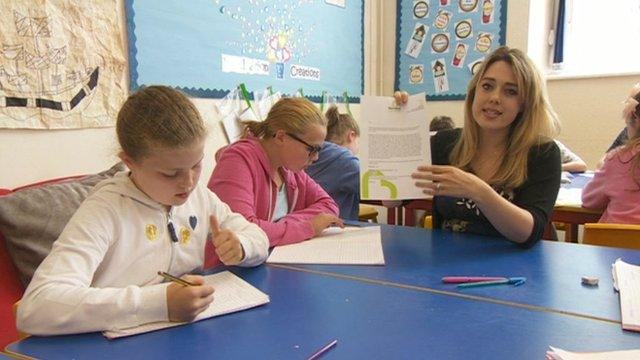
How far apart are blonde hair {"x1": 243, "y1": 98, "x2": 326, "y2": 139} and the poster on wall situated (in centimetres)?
84

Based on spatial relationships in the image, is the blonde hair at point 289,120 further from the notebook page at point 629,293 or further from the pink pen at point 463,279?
the notebook page at point 629,293

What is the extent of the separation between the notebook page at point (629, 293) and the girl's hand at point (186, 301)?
2.53ft

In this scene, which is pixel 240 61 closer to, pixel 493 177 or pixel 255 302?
pixel 493 177

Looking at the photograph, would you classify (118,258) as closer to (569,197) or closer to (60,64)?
(60,64)

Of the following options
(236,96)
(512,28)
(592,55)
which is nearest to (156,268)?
(236,96)

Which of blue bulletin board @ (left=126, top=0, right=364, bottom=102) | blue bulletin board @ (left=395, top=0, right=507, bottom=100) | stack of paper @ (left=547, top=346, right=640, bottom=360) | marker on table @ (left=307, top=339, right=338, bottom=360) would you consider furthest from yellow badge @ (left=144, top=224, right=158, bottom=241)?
blue bulletin board @ (left=395, top=0, right=507, bottom=100)

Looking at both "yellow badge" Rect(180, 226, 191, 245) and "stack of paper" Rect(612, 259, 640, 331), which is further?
"yellow badge" Rect(180, 226, 191, 245)

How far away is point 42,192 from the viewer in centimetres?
182

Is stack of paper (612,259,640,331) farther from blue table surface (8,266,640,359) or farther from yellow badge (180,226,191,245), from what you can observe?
yellow badge (180,226,191,245)

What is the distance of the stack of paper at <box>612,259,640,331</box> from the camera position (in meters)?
0.96

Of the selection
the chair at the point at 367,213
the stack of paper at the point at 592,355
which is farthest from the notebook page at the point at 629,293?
the chair at the point at 367,213

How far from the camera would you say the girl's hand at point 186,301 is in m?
0.93

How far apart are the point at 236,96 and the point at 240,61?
0.71ft

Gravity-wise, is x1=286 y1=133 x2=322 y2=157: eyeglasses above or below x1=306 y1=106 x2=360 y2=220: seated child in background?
above
